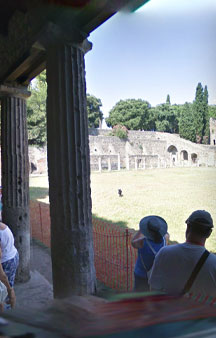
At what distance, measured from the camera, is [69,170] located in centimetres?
236

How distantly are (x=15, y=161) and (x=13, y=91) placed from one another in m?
1.01

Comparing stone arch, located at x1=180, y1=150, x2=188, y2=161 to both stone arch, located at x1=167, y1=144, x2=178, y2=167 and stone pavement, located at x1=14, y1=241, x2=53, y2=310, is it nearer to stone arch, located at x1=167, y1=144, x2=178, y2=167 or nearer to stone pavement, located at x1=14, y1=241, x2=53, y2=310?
stone arch, located at x1=167, y1=144, x2=178, y2=167

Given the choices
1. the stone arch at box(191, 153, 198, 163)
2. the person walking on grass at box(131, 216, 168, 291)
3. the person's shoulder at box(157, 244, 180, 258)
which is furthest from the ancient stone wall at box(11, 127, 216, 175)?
the person's shoulder at box(157, 244, 180, 258)

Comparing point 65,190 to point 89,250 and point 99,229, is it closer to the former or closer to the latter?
point 89,250

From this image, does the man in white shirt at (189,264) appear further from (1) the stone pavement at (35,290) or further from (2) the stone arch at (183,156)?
(2) the stone arch at (183,156)

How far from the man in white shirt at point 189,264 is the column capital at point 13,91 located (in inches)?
127

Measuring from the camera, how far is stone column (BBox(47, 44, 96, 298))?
2.36m

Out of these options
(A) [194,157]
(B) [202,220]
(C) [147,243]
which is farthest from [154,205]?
(A) [194,157]

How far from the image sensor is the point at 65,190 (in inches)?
93.0

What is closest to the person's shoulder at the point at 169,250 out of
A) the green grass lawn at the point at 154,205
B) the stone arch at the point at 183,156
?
the green grass lawn at the point at 154,205

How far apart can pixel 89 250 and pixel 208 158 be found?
120ft

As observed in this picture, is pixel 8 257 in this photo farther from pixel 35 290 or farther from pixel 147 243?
pixel 147 243

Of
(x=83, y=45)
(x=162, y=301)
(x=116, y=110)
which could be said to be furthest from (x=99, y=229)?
(x=116, y=110)

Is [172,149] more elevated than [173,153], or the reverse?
[172,149]
